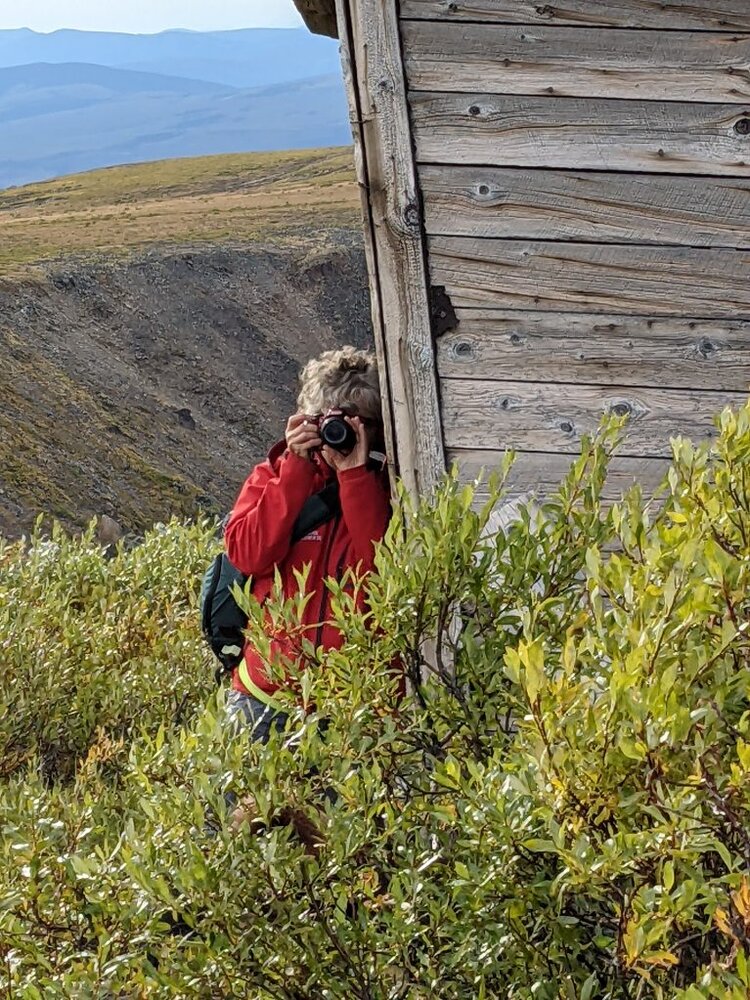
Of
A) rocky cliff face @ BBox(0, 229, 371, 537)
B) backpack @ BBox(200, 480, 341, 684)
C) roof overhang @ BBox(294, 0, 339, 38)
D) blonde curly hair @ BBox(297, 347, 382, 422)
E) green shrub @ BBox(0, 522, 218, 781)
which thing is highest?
roof overhang @ BBox(294, 0, 339, 38)

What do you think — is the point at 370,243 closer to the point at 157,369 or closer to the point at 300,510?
the point at 300,510

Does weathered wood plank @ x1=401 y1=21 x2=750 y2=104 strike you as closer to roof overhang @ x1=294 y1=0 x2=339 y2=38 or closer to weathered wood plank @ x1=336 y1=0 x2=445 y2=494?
weathered wood plank @ x1=336 y1=0 x2=445 y2=494

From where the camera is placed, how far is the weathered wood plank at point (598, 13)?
3514 mm

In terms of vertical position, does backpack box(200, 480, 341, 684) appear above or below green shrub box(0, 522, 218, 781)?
above

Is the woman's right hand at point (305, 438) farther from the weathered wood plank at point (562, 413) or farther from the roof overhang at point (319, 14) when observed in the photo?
the roof overhang at point (319, 14)

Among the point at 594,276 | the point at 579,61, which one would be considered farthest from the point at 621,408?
the point at 579,61

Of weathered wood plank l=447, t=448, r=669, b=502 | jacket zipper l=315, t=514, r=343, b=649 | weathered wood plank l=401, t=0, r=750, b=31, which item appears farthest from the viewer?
weathered wood plank l=447, t=448, r=669, b=502

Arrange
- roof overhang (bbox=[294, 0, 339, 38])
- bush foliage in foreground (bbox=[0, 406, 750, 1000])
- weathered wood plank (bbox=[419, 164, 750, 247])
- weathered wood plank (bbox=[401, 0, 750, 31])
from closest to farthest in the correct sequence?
1. bush foliage in foreground (bbox=[0, 406, 750, 1000])
2. weathered wood plank (bbox=[401, 0, 750, 31])
3. weathered wood plank (bbox=[419, 164, 750, 247])
4. roof overhang (bbox=[294, 0, 339, 38])

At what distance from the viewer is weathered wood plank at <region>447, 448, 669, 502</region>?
12.7 feet

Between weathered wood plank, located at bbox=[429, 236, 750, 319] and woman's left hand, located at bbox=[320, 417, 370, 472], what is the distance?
0.55 m

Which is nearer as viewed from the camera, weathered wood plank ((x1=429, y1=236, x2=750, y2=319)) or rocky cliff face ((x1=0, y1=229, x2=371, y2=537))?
weathered wood plank ((x1=429, y1=236, x2=750, y2=319))

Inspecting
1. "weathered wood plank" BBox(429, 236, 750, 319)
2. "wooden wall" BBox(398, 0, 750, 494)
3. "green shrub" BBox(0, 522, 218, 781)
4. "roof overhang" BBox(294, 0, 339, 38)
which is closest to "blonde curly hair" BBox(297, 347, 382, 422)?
"wooden wall" BBox(398, 0, 750, 494)

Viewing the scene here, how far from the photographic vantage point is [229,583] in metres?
3.59

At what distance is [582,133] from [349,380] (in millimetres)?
1075
